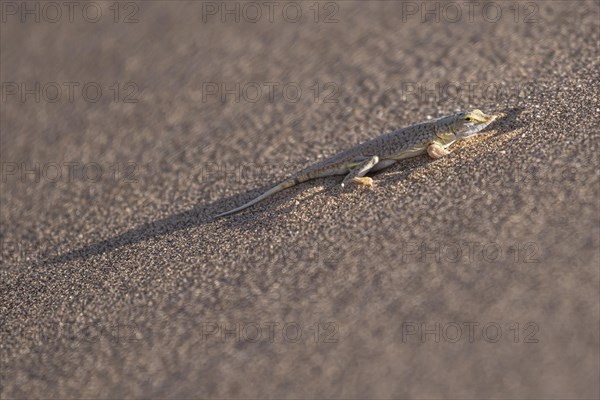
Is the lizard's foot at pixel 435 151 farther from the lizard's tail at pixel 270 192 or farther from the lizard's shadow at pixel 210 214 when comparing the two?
the lizard's tail at pixel 270 192

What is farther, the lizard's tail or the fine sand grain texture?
the lizard's tail

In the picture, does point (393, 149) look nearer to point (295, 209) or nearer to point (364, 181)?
point (364, 181)

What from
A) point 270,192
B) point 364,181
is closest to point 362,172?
point 364,181

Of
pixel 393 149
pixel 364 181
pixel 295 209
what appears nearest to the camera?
pixel 295 209

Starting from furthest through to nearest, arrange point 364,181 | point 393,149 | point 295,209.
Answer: point 393,149, point 364,181, point 295,209

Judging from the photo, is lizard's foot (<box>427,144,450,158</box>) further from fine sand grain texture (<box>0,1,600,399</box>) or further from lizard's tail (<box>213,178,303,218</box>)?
lizard's tail (<box>213,178,303,218</box>)

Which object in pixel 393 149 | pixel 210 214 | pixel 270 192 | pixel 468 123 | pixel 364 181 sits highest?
pixel 468 123

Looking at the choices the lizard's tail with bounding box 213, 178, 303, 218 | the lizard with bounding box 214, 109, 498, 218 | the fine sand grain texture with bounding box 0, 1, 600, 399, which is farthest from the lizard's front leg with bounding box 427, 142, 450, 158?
the lizard's tail with bounding box 213, 178, 303, 218
